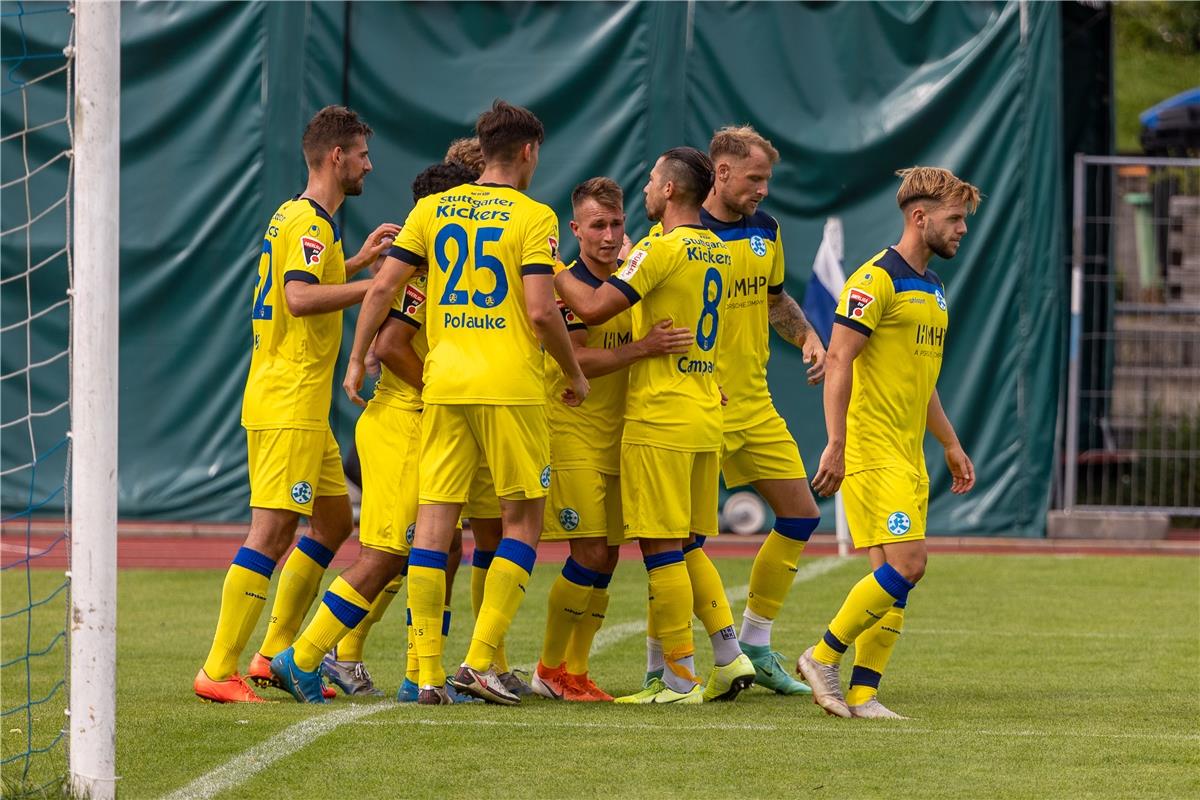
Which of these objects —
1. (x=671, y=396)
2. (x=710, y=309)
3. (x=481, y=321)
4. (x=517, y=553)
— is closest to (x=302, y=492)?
(x=517, y=553)

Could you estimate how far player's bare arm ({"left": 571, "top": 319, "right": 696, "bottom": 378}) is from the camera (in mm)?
6527

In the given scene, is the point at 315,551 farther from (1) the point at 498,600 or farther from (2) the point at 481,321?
(2) the point at 481,321

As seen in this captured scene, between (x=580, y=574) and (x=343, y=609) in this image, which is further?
(x=580, y=574)

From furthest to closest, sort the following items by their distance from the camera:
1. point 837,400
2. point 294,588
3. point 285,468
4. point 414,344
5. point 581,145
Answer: point 581,145 < point 294,588 < point 414,344 < point 285,468 < point 837,400

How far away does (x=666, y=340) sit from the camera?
21.4 ft

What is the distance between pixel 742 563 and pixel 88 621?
810cm

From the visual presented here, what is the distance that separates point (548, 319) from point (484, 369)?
32 cm

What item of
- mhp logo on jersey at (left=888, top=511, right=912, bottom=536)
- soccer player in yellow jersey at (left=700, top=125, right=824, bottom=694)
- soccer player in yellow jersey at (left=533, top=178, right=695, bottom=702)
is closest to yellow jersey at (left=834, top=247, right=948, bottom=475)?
mhp logo on jersey at (left=888, top=511, right=912, bottom=536)

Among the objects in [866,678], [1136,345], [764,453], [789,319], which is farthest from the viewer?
[1136,345]

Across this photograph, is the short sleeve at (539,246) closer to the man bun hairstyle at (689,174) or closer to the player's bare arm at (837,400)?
the man bun hairstyle at (689,174)

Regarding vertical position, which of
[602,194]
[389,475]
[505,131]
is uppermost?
[505,131]

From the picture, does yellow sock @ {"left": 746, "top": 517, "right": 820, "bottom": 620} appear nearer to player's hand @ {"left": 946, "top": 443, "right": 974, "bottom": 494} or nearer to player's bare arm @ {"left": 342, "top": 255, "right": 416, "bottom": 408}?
player's hand @ {"left": 946, "top": 443, "right": 974, "bottom": 494}

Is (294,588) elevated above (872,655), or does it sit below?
above

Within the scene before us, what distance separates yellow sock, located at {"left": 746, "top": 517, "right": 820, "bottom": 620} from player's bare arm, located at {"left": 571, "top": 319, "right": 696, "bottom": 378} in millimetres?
1079
